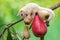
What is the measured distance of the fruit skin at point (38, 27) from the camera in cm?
62

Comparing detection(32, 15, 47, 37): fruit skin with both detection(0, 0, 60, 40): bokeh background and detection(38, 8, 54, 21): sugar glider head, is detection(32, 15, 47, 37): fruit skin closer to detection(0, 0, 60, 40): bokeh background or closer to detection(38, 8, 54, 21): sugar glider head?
A: detection(38, 8, 54, 21): sugar glider head

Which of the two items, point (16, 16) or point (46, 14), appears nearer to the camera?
point (46, 14)

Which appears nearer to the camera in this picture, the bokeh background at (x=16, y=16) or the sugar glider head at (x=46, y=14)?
the sugar glider head at (x=46, y=14)

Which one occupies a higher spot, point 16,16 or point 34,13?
point 34,13

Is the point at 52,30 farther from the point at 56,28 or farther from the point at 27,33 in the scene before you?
the point at 27,33

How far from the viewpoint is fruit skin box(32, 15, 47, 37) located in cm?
62

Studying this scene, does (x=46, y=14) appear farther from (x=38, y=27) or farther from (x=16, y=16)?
(x=16, y=16)

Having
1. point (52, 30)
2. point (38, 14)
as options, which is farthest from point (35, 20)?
point (52, 30)

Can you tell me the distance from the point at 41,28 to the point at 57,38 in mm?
790

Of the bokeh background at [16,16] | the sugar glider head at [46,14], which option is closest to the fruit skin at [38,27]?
the sugar glider head at [46,14]

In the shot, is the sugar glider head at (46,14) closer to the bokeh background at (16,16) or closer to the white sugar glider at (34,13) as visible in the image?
the white sugar glider at (34,13)

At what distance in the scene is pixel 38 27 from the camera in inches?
24.6

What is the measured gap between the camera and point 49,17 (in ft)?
2.13

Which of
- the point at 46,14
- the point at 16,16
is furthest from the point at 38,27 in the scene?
the point at 16,16
